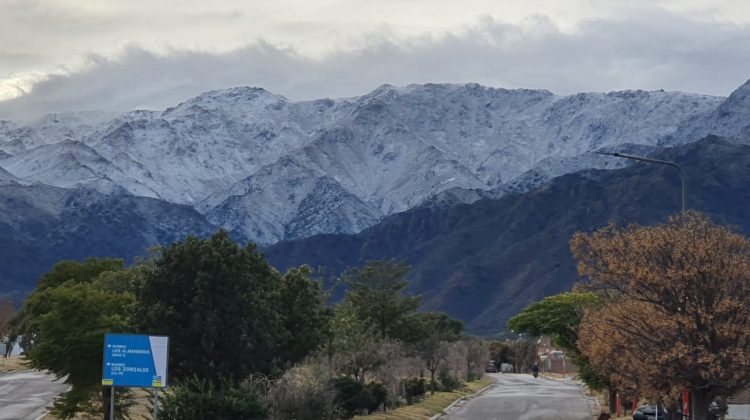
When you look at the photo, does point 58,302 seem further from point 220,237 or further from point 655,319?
point 655,319

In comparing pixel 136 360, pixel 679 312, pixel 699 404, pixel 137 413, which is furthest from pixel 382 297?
pixel 136 360

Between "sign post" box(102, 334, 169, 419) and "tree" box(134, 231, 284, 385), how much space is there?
577 centimetres

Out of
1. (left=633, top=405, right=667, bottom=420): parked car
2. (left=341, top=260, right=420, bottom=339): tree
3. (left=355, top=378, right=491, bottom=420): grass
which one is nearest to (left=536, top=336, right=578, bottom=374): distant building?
(left=355, top=378, right=491, bottom=420): grass

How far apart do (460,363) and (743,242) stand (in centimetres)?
6778

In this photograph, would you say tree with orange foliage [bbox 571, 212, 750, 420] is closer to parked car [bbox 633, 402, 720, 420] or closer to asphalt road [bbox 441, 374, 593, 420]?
parked car [bbox 633, 402, 720, 420]

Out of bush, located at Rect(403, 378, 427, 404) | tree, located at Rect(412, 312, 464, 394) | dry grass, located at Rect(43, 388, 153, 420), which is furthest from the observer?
tree, located at Rect(412, 312, 464, 394)

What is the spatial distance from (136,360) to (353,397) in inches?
697

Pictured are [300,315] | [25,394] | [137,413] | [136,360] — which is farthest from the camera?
[25,394]

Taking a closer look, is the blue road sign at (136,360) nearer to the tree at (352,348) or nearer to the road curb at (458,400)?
the tree at (352,348)

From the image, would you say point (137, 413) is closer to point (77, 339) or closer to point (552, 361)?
point (77, 339)

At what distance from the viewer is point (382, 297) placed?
63.8m

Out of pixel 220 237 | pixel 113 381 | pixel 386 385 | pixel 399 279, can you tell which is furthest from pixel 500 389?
pixel 113 381

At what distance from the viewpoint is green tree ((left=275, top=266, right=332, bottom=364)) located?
3991cm

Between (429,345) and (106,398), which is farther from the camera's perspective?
Answer: (429,345)
